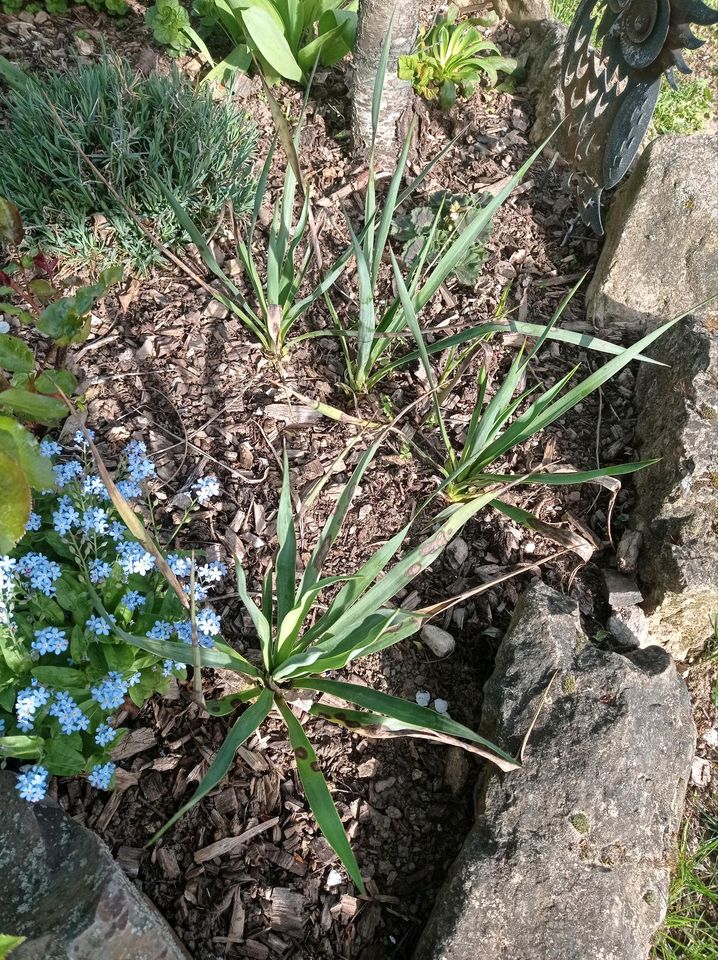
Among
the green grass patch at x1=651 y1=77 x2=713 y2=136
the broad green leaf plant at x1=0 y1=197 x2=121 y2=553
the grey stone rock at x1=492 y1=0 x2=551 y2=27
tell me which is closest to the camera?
the broad green leaf plant at x1=0 y1=197 x2=121 y2=553

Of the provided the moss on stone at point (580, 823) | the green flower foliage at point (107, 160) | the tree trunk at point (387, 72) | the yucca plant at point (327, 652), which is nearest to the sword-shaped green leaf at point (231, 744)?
the yucca plant at point (327, 652)

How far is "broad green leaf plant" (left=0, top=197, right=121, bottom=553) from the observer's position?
101cm

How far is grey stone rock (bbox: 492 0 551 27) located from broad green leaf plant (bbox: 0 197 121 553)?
2.58 metres

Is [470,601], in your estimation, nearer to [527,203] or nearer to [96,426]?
[96,426]

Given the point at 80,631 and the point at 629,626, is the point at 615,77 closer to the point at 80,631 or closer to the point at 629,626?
the point at 629,626

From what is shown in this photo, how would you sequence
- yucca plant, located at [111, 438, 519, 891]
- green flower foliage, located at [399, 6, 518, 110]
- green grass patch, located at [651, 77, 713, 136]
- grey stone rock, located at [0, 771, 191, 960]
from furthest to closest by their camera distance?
1. green grass patch, located at [651, 77, 713, 136]
2. green flower foliage, located at [399, 6, 518, 110]
3. yucca plant, located at [111, 438, 519, 891]
4. grey stone rock, located at [0, 771, 191, 960]

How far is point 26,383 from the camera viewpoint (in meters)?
1.61

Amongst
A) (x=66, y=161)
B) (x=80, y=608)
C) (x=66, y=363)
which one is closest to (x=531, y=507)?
(x=80, y=608)

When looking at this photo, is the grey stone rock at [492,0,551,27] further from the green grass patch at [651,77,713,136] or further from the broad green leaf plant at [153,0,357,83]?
the broad green leaf plant at [153,0,357,83]

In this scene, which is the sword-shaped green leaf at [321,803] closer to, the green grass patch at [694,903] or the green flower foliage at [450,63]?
the green grass patch at [694,903]

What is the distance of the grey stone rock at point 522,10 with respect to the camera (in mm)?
3266

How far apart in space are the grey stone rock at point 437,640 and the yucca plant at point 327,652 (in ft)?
1.12

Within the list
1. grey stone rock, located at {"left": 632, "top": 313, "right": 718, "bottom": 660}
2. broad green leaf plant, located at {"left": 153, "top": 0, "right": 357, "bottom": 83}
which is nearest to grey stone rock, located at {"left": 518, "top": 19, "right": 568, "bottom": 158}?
broad green leaf plant, located at {"left": 153, "top": 0, "right": 357, "bottom": 83}

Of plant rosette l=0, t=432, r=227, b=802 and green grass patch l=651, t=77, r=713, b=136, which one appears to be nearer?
plant rosette l=0, t=432, r=227, b=802
